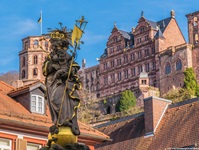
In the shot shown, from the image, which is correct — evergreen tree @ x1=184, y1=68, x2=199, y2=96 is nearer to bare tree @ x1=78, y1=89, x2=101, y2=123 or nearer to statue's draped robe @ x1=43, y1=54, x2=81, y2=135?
bare tree @ x1=78, y1=89, x2=101, y2=123

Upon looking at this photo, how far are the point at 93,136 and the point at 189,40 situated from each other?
392 feet

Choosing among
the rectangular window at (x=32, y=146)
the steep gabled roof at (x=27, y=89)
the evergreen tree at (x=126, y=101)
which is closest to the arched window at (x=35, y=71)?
the evergreen tree at (x=126, y=101)

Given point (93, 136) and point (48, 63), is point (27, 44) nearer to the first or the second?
point (93, 136)

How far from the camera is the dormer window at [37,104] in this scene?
34344 millimetres

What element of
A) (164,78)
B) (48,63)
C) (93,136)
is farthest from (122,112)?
(48,63)

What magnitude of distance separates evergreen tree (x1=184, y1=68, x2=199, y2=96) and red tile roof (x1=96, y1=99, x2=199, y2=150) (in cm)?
7758

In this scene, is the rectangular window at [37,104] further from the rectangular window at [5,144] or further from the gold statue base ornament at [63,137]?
the gold statue base ornament at [63,137]

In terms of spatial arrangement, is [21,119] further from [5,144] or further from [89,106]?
[89,106]

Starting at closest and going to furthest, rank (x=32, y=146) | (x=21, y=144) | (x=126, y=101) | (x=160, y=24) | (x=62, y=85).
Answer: (x=62, y=85) < (x=21, y=144) < (x=32, y=146) < (x=126, y=101) < (x=160, y=24)

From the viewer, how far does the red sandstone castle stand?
147250 millimetres

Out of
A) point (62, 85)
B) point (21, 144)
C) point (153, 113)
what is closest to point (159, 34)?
point (153, 113)

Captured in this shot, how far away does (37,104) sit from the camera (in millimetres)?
34656

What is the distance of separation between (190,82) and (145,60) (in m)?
17.8

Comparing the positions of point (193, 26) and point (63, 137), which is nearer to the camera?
point (63, 137)
